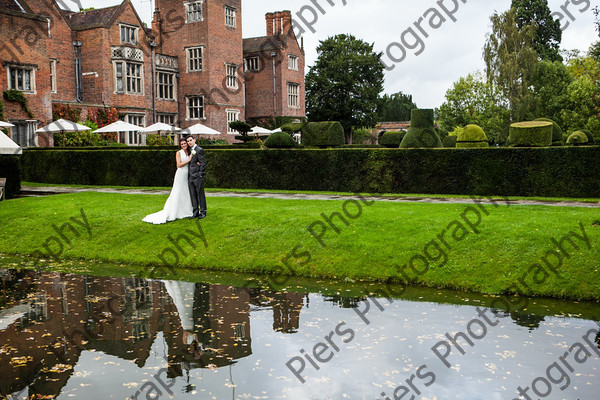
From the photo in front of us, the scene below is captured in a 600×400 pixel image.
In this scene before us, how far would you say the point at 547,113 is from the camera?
4959 centimetres

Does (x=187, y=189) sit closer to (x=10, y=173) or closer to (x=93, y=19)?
(x=10, y=173)

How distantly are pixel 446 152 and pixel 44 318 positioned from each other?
13.7 m

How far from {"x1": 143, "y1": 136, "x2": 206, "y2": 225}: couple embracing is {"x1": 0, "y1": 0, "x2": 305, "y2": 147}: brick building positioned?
20784 millimetres

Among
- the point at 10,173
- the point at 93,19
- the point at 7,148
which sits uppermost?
the point at 93,19

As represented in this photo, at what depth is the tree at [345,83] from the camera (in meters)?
57.5

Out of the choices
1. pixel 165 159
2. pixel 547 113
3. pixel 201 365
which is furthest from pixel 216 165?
pixel 547 113

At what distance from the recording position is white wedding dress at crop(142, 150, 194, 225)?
535 inches

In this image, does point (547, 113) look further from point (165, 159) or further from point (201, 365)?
point (201, 365)

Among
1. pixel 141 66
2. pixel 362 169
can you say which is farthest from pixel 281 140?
pixel 141 66

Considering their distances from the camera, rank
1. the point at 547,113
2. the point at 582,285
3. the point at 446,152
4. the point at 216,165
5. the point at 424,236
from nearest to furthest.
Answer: the point at 582,285
the point at 424,236
the point at 446,152
the point at 216,165
the point at 547,113

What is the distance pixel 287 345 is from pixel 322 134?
52.6ft

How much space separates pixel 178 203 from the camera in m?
13.7

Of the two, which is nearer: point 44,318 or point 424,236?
point 44,318

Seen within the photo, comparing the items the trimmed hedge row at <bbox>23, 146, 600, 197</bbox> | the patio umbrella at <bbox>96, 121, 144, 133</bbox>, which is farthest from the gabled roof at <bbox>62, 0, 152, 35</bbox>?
the trimmed hedge row at <bbox>23, 146, 600, 197</bbox>
